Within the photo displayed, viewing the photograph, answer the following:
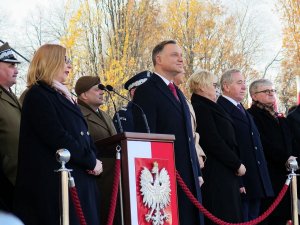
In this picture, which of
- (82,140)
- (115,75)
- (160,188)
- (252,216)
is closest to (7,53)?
(82,140)

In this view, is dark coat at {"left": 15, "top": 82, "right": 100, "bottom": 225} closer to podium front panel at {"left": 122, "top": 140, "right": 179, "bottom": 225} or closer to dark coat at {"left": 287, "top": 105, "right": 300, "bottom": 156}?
podium front panel at {"left": 122, "top": 140, "right": 179, "bottom": 225}

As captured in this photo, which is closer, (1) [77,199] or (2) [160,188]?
(1) [77,199]

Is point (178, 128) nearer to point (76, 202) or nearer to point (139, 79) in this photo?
point (76, 202)

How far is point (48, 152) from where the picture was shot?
16.4 ft

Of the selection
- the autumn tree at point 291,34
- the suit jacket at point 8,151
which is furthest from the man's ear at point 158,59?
the autumn tree at point 291,34

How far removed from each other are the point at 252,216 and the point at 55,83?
3351mm

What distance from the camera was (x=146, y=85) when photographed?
646 cm

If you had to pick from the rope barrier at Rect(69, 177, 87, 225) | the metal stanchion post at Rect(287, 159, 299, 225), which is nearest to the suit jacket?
the rope barrier at Rect(69, 177, 87, 225)

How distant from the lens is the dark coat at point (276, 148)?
8133 millimetres

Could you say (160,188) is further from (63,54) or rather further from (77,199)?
(63,54)

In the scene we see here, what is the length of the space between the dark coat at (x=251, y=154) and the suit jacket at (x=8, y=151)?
2.82 meters

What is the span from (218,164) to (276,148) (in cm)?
124

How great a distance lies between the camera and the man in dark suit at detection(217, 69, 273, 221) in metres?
7.55

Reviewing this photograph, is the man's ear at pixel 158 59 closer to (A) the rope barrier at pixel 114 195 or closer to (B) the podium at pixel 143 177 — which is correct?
(B) the podium at pixel 143 177
